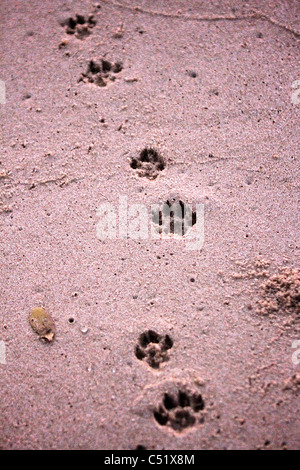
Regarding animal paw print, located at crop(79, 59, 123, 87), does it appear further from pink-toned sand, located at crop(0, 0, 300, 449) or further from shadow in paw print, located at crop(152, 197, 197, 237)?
shadow in paw print, located at crop(152, 197, 197, 237)

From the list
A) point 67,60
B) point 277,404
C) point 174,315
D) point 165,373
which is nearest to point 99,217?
point 174,315

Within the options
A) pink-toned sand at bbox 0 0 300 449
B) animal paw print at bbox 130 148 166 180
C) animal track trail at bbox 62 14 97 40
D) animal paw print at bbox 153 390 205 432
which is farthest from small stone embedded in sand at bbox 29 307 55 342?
animal track trail at bbox 62 14 97 40

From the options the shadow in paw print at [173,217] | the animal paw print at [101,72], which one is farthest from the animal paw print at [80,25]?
the shadow in paw print at [173,217]

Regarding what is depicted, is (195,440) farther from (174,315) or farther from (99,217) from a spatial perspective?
(99,217)

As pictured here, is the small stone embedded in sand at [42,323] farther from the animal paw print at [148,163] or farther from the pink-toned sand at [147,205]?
the animal paw print at [148,163]

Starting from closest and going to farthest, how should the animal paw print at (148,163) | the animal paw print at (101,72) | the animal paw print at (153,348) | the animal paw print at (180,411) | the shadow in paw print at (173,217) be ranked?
the animal paw print at (180,411) → the animal paw print at (153,348) → the shadow in paw print at (173,217) → the animal paw print at (148,163) → the animal paw print at (101,72)

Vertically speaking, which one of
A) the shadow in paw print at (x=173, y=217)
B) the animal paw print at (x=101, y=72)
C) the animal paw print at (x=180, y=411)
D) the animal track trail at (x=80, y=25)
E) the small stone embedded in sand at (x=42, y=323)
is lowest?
the animal paw print at (x=180, y=411)
